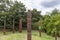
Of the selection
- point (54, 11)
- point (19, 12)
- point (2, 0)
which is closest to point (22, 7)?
point (19, 12)

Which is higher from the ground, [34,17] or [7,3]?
[7,3]

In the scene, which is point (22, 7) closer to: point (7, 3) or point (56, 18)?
point (7, 3)

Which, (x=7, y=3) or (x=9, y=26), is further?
(x=7, y=3)

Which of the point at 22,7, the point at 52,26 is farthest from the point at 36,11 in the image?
the point at 52,26

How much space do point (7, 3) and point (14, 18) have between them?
11.5ft

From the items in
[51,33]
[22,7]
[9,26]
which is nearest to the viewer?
[51,33]

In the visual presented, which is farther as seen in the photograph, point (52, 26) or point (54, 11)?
point (54, 11)

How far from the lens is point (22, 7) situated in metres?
28.0

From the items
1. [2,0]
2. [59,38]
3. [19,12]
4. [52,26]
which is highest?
[2,0]

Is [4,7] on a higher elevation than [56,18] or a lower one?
higher

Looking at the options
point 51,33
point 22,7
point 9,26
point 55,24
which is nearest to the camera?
point 55,24

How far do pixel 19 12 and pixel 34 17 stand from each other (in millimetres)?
3610

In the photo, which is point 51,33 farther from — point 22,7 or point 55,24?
point 22,7

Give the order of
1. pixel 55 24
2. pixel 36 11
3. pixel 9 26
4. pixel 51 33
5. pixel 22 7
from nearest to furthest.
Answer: pixel 55 24
pixel 51 33
pixel 9 26
pixel 22 7
pixel 36 11
